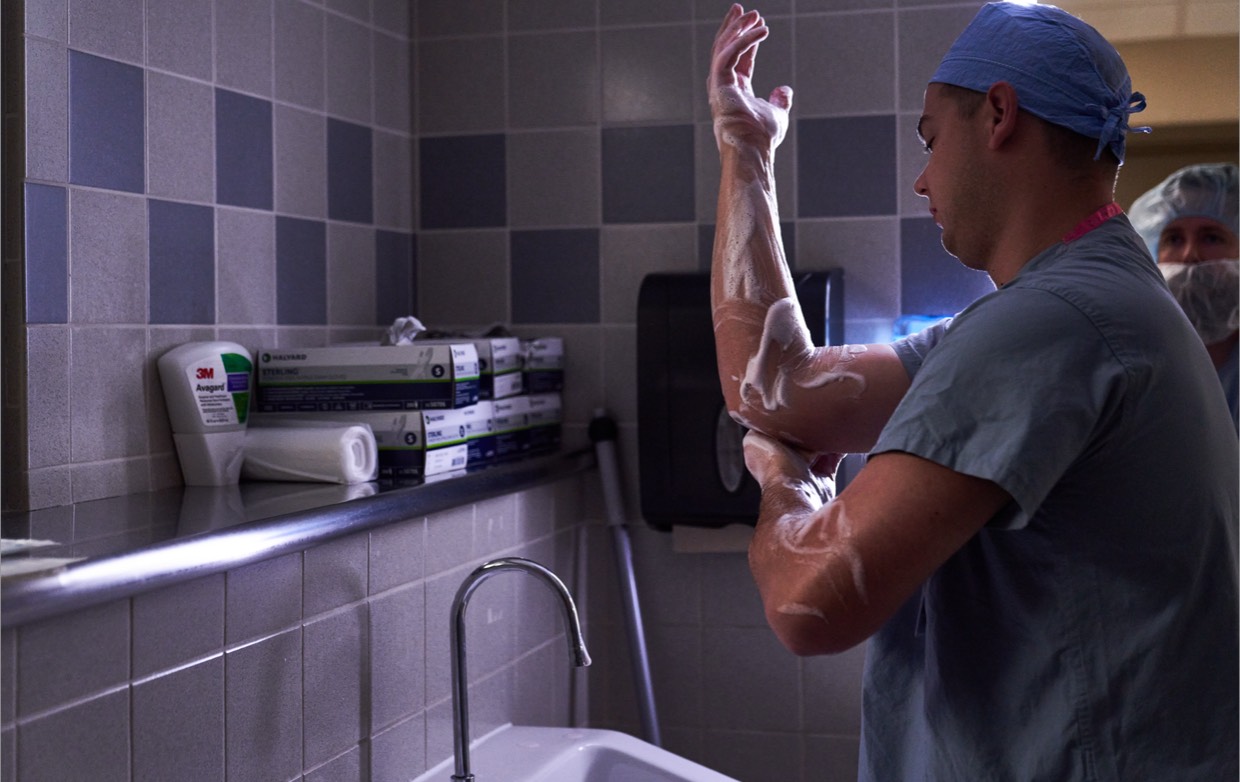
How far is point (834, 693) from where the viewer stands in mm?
2340

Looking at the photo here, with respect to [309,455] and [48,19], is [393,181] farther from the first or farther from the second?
[48,19]

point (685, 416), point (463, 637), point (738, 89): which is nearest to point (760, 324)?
point (738, 89)

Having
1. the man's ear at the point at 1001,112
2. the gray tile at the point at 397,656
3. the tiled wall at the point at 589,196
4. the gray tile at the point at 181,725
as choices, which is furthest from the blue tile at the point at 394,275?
the man's ear at the point at 1001,112

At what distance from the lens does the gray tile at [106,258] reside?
160 centimetres

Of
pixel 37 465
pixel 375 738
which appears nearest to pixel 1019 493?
pixel 375 738

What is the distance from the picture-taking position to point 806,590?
0.96 meters

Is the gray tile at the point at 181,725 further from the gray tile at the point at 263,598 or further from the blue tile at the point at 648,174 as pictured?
the blue tile at the point at 648,174

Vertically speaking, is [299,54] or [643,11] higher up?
[643,11]

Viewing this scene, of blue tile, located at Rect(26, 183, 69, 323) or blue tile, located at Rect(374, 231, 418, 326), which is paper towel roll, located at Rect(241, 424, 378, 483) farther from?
blue tile, located at Rect(374, 231, 418, 326)

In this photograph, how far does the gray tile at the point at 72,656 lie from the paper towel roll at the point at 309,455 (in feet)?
1.97

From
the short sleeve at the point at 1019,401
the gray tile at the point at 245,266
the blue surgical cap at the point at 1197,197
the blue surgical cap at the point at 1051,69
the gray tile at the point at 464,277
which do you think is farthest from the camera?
the gray tile at the point at 464,277

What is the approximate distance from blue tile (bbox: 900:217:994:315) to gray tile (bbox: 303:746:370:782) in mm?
1289

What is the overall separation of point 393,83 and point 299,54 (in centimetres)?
35

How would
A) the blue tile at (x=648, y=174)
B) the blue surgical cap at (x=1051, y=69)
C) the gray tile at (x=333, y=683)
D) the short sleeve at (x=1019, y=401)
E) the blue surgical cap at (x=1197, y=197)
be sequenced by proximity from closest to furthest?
1. the short sleeve at (x=1019, y=401)
2. the blue surgical cap at (x=1051, y=69)
3. the gray tile at (x=333, y=683)
4. the blue surgical cap at (x=1197, y=197)
5. the blue tile at (x=648, y=174)
